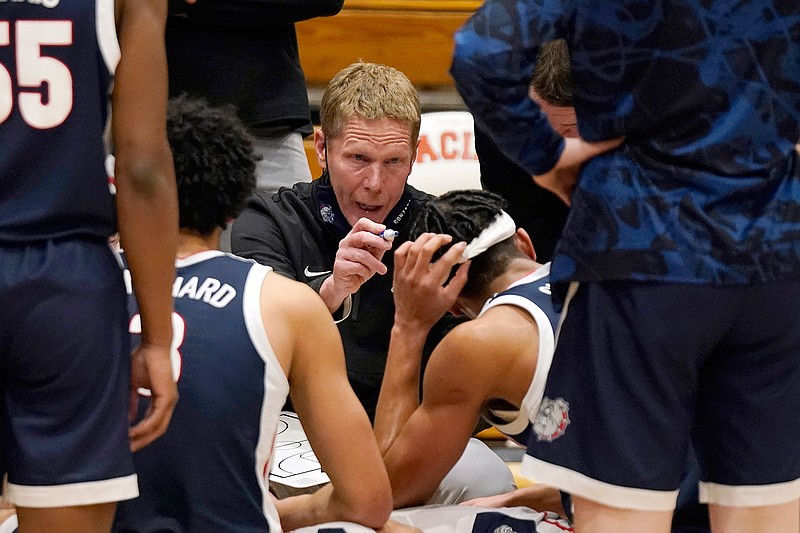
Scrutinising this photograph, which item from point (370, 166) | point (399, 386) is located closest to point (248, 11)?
point (370, 166)

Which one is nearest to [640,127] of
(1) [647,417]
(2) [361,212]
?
(1) [647,417]

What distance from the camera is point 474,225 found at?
2.72 metres

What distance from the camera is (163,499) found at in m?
2.06

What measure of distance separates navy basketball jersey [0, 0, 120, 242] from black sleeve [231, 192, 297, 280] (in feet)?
5.18

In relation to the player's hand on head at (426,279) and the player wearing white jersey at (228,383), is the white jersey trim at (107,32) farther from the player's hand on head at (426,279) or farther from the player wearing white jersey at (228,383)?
the player's hand on head at (426,279)

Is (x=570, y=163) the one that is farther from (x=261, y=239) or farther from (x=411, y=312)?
(x=261, y=239)

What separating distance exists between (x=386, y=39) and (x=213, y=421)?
351 centimetres

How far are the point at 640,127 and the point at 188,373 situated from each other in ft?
2.87

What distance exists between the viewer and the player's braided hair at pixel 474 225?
2736mm

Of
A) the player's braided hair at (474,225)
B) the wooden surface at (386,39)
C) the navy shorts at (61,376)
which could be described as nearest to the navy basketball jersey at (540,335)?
the player's braided hair at (474,225)

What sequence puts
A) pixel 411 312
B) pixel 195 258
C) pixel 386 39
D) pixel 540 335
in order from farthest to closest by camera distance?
pixel 386 39 < pixel 411 312 < pixel 540 335 < pixel 195 258

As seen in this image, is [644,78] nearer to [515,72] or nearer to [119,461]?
[515,72]

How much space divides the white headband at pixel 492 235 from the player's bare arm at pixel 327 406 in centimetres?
63

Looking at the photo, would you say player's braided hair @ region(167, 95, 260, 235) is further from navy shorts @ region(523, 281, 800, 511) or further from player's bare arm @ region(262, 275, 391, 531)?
navy shorts @ region(523, 281, 800, 511)
